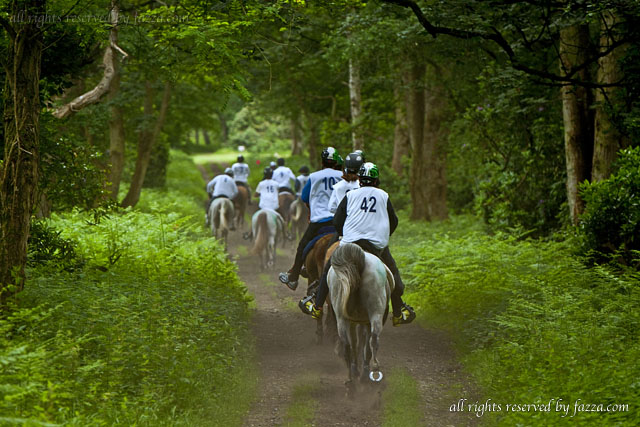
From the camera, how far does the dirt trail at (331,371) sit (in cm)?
766

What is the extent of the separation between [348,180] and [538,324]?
353cm

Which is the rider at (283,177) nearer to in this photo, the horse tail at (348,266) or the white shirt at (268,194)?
the white shirt at (268,194)

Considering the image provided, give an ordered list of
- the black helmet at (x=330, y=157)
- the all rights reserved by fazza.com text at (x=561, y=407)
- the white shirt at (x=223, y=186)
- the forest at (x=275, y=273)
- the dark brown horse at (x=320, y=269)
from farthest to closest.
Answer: the white shirt at (x=223, y=186) < the black helmet at (x=330, y=157) < the dark brown horse at (x=320, y=269) < the forest at (x=275, y=273) < the all rights reserved by fazza.com text at (x=561, y=407)

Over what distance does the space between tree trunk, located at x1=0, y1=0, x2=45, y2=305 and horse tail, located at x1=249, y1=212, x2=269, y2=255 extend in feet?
36.4

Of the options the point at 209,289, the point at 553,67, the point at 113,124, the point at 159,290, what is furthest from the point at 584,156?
the point at 113,124

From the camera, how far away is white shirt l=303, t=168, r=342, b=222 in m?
11.2

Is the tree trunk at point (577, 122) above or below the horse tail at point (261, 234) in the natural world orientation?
above

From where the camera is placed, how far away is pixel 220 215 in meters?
19.4

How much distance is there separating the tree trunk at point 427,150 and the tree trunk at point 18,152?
54.2ft

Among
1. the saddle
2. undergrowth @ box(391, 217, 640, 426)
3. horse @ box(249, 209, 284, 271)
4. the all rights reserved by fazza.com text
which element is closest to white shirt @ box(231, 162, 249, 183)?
horse @ box(249, 209, 284, 271)

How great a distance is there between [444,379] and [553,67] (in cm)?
981

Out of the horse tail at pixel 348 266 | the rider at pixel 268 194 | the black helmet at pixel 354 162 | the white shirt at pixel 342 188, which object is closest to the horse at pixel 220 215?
the rider at pixel 268 194

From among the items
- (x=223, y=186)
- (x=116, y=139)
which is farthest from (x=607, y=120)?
(x=116, y=139)

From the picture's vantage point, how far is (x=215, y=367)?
8.29m
